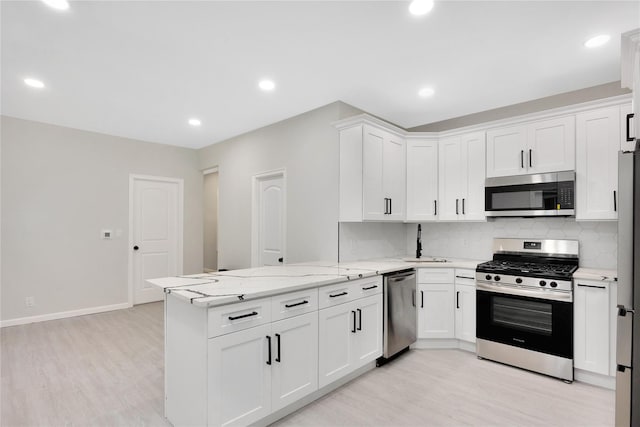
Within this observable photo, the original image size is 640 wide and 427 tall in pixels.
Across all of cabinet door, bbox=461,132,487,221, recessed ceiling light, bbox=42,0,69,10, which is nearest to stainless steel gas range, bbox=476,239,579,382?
cabinet door, bbox=461,132,487,221

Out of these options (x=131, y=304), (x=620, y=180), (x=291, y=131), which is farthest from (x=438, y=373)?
(x=131, y=304)

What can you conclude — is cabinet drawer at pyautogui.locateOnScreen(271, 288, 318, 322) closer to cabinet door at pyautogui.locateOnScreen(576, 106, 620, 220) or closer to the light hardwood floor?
the light hardwood floor

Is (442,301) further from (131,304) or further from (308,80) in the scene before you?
(131,304)

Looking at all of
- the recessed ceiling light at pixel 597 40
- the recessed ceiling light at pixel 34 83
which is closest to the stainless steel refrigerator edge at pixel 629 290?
the recessed ceiling light at pixel 597 40

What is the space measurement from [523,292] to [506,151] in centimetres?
151

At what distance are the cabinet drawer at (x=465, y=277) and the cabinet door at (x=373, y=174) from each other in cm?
101

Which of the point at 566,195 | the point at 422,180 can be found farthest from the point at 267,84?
the point at 566,195

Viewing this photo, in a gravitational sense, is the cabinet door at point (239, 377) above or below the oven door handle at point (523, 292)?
below

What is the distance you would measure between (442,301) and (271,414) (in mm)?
2182

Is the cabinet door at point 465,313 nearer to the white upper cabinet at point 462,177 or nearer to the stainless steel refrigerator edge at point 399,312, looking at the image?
the stainless steel refrigerator edge at point 399,312

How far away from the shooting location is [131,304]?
17.0ft

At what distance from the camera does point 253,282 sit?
231 cm

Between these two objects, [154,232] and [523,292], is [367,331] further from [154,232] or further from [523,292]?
[154,232]

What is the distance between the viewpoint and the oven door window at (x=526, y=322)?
2.78 metres
